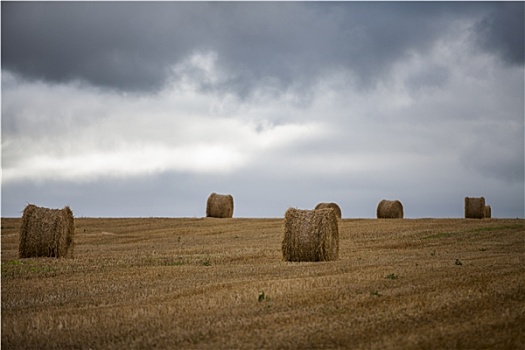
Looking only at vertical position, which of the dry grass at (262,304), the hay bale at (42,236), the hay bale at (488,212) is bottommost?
the dry grass at (262,304)

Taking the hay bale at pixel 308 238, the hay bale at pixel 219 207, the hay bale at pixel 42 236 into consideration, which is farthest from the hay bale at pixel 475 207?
the hay bale at pixel 42 236

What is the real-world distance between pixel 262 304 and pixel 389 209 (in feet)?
101

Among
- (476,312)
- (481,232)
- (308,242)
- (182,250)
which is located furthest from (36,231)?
(481,232)

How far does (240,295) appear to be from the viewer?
11.3 m

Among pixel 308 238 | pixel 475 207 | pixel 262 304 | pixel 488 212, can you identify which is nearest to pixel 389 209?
pixel 475 207

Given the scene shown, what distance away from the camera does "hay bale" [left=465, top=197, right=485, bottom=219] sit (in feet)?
128

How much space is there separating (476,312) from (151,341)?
195 inches

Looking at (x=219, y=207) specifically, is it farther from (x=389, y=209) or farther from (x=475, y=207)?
(x=475, y=207)

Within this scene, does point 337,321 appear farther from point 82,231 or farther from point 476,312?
point 82,231

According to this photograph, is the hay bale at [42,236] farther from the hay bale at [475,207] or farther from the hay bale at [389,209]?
the hay bale at [475,207]

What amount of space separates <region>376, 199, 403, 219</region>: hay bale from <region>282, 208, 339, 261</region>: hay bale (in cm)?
2034

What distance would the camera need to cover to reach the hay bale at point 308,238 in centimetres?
1980

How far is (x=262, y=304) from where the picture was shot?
34.9ft

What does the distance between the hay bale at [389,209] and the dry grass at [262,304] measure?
21210 mm
